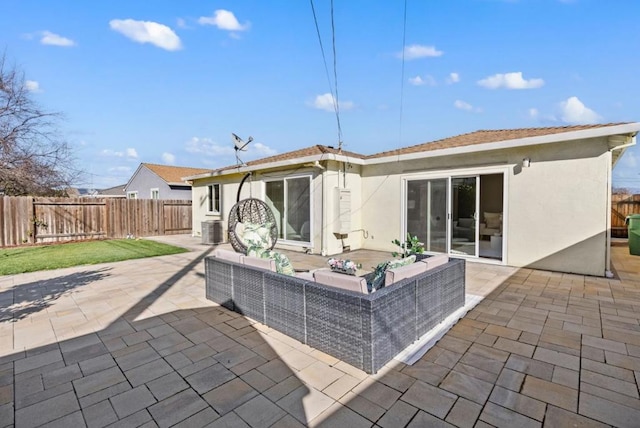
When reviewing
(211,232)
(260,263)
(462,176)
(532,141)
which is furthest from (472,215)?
(211,232)

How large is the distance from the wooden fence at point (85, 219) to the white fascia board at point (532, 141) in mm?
11483

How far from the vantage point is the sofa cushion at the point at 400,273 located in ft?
→ 9.96

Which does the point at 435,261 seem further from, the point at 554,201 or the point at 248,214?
the point at 248,214

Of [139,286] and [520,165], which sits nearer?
[139,286]

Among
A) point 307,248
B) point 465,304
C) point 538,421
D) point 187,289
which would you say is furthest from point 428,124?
point 538,421

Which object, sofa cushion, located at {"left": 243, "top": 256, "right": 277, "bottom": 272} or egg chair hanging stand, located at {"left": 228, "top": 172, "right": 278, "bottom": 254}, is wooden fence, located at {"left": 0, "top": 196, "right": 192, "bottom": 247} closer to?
egg chair hanging stand, located at {"left": 228, "top": 172, "right": 278, "bottom": 254}

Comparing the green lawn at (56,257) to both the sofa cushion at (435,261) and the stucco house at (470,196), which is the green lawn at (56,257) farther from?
the sofa cushion at (435,261)

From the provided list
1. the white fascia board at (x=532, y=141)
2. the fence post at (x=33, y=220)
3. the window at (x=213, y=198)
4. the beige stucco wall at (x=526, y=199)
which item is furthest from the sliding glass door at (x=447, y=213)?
the fence post at (x=33, y=220)

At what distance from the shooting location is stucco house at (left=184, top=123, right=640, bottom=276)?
5781 mm

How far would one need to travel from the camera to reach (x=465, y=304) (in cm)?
431

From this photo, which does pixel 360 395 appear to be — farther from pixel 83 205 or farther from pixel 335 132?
pixel 83 205

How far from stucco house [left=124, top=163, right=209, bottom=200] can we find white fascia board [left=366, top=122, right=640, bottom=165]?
14650 mm

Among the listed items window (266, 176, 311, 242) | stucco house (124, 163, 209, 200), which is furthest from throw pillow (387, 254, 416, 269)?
stucco house (124, 163, 209, 200)

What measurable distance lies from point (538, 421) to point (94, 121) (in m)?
17.8
